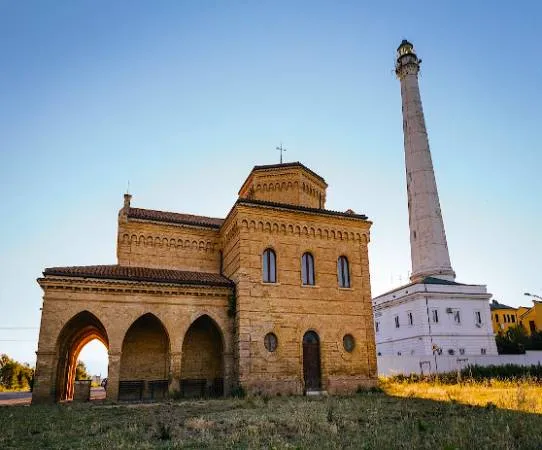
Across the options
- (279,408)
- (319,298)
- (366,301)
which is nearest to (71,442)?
(279,408)

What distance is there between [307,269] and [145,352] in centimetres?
873

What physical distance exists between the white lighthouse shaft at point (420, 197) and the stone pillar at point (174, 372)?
83.6 feet

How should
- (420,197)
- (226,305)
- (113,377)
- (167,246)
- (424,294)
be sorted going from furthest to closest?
(420,197) → (424,294) → (167,246) → (226,305) → (113,377)

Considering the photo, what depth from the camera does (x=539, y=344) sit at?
39406 mm

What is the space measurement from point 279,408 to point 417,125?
109 feet

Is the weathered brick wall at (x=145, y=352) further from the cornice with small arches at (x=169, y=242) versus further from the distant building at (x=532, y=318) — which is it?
the distant building at (x=532, y=318)

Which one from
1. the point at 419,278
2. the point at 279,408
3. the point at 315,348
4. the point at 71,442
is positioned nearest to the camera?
the point at 71,442

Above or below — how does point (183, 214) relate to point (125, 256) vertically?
above

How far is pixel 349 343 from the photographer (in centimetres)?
2119

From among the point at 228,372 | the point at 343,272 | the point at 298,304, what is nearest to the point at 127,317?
the point at 228,372

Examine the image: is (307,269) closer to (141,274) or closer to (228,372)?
(228,372)

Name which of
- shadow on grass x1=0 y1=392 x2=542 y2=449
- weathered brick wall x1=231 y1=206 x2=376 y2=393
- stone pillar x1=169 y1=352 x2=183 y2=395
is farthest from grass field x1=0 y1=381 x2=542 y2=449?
weathered brick wall x1=231 y1=206 x2=376 y2=393

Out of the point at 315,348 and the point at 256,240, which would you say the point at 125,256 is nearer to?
the point at 256,240

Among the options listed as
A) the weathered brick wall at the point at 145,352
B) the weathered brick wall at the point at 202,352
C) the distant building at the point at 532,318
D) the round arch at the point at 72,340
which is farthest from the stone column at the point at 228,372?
the distant building at the point at 532,318
